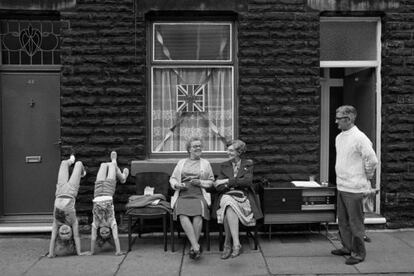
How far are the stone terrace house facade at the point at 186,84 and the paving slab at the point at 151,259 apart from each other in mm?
921

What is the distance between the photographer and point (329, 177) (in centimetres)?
866

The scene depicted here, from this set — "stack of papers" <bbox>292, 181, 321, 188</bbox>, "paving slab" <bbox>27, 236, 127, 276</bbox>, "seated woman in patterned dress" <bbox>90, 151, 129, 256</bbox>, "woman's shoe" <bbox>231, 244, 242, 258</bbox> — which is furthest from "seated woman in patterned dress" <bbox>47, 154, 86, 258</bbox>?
"stack of papers" <bbox>292, 181, 321, 188</bbox>

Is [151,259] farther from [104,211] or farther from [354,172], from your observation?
[354,172]

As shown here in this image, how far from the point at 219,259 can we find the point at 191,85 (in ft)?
9.09

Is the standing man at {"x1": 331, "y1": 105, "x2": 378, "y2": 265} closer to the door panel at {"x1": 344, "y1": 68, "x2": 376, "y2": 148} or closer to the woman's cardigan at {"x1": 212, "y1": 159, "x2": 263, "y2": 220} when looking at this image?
the woman's cardigan at {"x1": 212, "y1": 159, "x2": 263, "y2": 220}

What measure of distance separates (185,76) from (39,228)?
312 centimetres

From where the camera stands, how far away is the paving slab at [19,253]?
19.1 feet

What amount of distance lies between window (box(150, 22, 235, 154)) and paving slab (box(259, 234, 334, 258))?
1.65 metres

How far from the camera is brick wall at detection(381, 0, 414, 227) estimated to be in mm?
7398

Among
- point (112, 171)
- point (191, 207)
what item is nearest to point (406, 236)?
point (191, 207)

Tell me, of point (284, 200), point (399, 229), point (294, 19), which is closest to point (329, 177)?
point (399, 229)

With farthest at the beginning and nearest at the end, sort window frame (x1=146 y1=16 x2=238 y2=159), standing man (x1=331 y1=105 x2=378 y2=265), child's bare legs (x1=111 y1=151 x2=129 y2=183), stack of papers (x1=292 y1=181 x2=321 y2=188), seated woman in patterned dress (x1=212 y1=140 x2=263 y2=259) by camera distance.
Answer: window frame (x1=146 y1=16 x2=238 y2=159), stack of papers (x1=292 y1=181 x2=321 y2=188), child's bare legs (x1=111 y1=151 x2=129 y2=183), seated woman in patterned dress (x1=212 y1=140 x2=263 y2=259), standing man (x1=331 y1=105 x2=378 y2=265)

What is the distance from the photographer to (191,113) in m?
7.62

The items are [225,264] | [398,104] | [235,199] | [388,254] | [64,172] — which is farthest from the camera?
[398,104]
